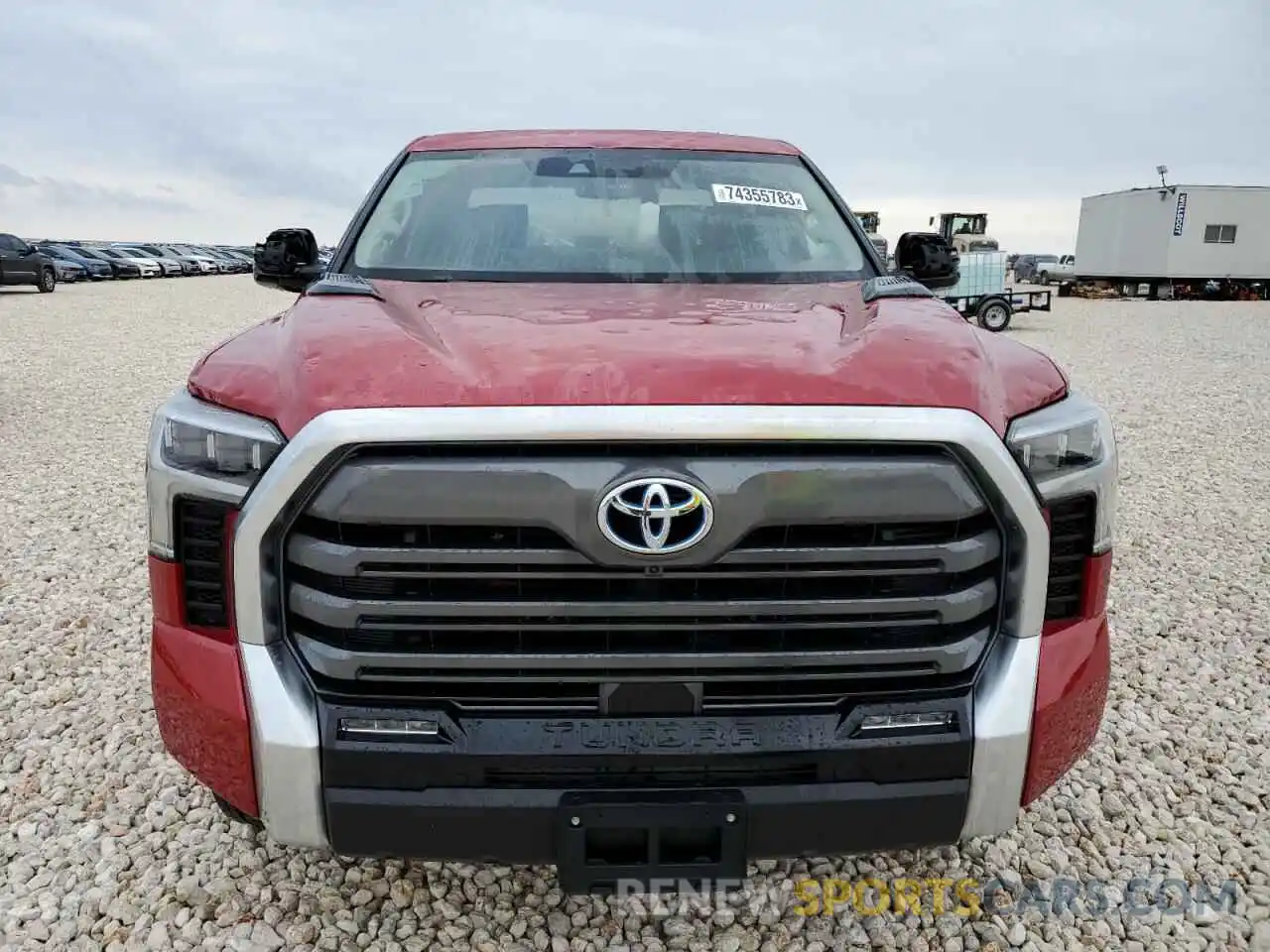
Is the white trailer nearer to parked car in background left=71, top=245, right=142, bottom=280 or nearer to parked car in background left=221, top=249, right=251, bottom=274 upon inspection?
parked car in background left=71, top=245, right=142, bottom=280

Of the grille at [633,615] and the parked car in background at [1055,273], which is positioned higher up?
the parked car in background at [1055,273]

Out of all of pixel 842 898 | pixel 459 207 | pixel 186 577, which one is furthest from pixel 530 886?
pixel 459 207

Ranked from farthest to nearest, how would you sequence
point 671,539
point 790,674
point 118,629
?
point 118,629
point 790,674
point 671,539

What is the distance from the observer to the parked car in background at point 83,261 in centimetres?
3672

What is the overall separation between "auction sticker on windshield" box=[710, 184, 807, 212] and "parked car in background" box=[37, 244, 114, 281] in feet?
130

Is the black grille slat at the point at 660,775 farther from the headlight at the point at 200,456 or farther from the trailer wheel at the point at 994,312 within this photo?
the trailer wheel at the point at 994,312

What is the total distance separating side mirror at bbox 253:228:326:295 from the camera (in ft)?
11.4

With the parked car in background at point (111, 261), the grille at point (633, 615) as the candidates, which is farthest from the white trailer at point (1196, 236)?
the parked car in background at point (111, 261)

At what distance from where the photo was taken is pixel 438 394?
1801 mm

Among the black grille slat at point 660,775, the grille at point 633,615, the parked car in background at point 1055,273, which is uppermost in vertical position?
the parked car in background at point 1055,273

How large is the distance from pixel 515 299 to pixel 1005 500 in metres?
1.36

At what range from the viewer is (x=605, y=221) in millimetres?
3322

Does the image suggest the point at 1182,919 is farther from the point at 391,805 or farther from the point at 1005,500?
the point at 391,805

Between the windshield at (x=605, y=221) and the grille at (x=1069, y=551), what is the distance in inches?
50.7
